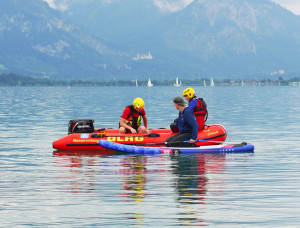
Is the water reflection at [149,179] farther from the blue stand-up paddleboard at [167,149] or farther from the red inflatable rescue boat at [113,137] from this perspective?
the red inflatable rescue boat at [113,137]

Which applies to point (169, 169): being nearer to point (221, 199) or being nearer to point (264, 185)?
point (264, 185)

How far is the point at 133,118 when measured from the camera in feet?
89.6

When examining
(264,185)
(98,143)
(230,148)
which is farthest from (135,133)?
(264,185)

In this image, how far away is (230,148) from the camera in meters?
27.0

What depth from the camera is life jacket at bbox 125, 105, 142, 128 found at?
2709 centimetres

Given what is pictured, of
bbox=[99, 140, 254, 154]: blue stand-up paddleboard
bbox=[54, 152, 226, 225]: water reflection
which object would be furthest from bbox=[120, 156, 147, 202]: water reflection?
bbox=[99, 140, 254, 154]: blue stand-up paddleboard

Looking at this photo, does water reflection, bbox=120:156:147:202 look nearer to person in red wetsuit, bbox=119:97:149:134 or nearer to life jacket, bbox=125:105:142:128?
person in red wetsuit, bbox=119:97:149:134

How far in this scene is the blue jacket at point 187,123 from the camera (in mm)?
25484

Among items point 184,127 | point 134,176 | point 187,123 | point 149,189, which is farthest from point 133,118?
point 149,189

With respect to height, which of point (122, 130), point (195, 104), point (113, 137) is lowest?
point (113, 137)

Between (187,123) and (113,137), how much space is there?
11.1 feet

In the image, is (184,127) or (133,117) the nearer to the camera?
(184,127)

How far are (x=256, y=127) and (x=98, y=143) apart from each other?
2050 centimetres

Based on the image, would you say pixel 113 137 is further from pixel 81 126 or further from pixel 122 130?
pixel 81 126
